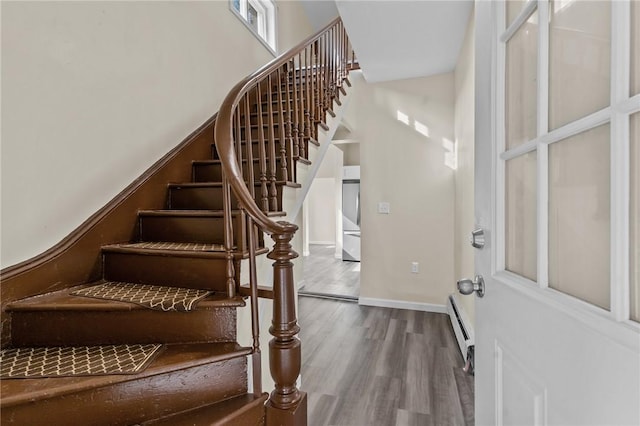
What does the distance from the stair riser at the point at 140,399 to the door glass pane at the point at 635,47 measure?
1.28 metres

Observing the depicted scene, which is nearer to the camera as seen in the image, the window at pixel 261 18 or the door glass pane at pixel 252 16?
the window at pixel 261 18

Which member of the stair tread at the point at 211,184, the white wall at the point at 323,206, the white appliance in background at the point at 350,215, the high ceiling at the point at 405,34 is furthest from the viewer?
the white wall at the point at 323,206

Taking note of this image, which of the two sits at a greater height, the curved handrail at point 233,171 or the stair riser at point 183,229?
the curved handrail at point 233,171

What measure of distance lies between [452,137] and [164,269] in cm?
306

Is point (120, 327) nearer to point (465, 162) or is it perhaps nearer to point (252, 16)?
point (465, 162)

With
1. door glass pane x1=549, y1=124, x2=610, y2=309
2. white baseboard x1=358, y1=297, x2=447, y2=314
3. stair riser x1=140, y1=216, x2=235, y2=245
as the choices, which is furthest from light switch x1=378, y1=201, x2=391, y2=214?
door glass pane x1=549, y1=124, x2=610, y2=309

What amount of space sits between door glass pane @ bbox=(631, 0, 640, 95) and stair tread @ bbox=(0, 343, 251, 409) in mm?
1243

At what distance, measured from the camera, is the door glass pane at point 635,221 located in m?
0.43

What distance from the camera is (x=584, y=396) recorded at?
1.63 ft

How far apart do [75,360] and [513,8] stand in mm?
1730

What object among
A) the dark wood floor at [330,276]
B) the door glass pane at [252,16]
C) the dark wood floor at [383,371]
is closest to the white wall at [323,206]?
the dark wood floor at [330,276]

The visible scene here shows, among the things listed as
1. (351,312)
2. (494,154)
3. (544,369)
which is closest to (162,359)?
(544,369)

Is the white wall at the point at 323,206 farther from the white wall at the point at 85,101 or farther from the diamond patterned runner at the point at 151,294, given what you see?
the diamond patterned runner at the point at 151,294

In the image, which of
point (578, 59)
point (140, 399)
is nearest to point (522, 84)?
point (578, 59)
